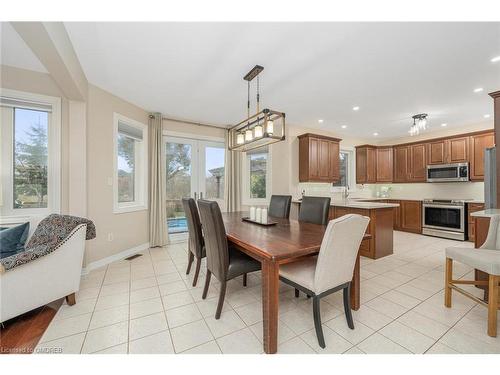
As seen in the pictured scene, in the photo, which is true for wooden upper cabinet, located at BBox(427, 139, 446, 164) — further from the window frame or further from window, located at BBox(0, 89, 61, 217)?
window, located at BBox(0, 89, 61, 217)

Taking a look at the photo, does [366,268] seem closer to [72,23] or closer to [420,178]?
[420,178]

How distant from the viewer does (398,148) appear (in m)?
5.82

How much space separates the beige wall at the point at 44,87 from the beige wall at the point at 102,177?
233mm

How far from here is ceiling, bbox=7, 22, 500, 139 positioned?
1936mm

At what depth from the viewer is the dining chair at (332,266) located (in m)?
1.49

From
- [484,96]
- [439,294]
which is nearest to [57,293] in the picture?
[439,294]

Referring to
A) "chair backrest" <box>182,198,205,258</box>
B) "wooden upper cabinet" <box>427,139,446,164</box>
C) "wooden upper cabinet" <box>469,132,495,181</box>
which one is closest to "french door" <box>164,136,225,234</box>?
"chair backrest" <box>182,198,205,258</box>

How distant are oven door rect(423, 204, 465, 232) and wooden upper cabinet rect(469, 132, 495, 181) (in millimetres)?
808

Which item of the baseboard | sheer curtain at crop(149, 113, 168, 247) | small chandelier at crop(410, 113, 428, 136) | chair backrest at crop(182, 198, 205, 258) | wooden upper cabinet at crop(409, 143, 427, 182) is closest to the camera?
chair backrest at crop(182, 198, 205, 258)

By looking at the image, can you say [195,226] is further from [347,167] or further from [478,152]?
[478,152]

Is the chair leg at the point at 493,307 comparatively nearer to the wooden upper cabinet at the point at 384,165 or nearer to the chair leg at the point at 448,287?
the chair leg at the point at 448,287

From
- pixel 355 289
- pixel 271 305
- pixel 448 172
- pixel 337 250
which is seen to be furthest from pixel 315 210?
pixel 448 172

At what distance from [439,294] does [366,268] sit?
2.77ft

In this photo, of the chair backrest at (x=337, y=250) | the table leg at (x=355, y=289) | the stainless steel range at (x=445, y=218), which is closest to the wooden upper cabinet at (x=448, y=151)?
the stainless steel range at (x=445, y=218)
